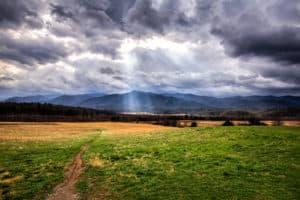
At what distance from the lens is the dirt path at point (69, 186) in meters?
15.5

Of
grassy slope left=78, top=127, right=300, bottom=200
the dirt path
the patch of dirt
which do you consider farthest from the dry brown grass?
grassy slope left=78, top=127, right=300, bottom=200

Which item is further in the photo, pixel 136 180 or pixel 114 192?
pixel 136 180

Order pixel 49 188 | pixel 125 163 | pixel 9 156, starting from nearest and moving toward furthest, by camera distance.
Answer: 1. pixel 49 188
2. pixel 125 163
3. pixel 9 156

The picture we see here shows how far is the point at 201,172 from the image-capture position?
62.9 ft

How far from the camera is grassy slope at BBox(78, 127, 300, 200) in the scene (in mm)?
14969

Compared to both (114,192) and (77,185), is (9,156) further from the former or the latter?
(114,192)

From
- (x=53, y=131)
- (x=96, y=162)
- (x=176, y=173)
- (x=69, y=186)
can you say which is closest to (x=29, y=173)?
(x=96, y=162)

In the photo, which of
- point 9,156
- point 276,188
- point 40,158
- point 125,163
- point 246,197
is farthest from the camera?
point 9,156

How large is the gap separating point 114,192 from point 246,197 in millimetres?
8092

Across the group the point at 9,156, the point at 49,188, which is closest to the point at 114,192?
the point at 49,188

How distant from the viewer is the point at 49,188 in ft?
57.0

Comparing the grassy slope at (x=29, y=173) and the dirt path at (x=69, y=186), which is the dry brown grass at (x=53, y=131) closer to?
the grassy slope at (x=29, y=173)

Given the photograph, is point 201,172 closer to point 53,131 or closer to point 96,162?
point 96,162

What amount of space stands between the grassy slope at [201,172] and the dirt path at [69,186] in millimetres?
677
